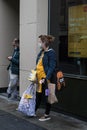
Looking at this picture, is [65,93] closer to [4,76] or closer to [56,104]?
[56,104]

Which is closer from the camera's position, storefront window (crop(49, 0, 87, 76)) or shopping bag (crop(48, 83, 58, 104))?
shopping bag (crop(48, 83, 58, 104))

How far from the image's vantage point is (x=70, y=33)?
29.4 ft

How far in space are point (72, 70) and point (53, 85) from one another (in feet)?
3.00

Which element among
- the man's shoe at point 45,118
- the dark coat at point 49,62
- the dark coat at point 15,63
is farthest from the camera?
the dark coat at point 15,63

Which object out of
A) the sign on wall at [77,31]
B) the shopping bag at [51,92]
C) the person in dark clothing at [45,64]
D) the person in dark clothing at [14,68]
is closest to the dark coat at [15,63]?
the person in dark clothing at [14,68]

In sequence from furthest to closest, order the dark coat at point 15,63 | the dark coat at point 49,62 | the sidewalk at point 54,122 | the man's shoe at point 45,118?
the dark coat at point 15,63
the man's shoe at point 45,118
the dark coat at point 49,62
the sidewalk at point 54,122

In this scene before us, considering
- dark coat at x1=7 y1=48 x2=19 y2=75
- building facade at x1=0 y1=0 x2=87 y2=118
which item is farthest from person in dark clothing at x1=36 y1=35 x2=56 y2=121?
dark coat at x1=7 y1=48 x2=19 y2=75

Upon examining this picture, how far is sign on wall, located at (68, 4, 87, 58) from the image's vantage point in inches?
336

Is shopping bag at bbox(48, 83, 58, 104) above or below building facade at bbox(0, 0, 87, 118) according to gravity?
below

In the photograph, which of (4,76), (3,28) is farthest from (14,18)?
(4,76)

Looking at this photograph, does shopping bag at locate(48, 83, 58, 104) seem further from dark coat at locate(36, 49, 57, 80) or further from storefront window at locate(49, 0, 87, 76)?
storefront window at locate(49, 0, 87, 76)

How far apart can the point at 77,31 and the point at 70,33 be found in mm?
255

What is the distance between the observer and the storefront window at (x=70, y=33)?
28.2 ft

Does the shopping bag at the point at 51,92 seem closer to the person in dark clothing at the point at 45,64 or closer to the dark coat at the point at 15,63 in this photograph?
the person in dark clothing at the point at 45,64
